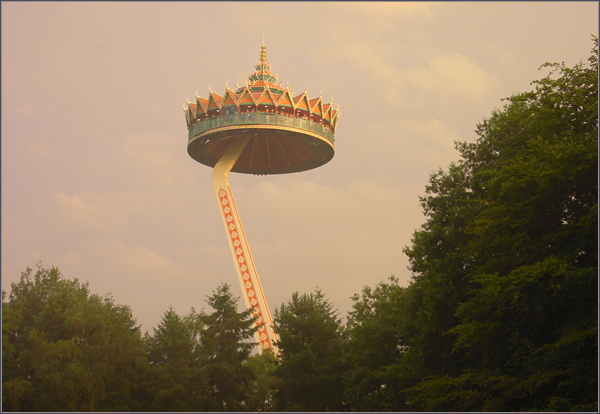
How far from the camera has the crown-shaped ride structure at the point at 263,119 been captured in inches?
1737

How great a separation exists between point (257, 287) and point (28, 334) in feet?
48.4

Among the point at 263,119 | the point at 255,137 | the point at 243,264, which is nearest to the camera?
the point at 263,119

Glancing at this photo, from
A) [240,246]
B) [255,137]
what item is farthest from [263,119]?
[240,246]

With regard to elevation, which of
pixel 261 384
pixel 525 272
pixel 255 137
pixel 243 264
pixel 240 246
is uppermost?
pixel 255 137

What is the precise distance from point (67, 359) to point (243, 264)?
585 inches

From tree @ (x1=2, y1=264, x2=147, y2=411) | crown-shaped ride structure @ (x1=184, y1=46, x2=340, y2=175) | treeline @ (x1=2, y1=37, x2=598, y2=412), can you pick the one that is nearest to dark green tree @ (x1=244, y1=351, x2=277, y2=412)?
treeline @ (x1=2, y1=37, x2=598, y2=412)

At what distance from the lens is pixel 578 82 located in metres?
24.0

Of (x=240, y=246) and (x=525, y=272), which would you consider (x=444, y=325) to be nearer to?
(x=525, y=272)

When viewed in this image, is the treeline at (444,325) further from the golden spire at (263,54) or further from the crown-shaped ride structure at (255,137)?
the golden spire at (263,54)

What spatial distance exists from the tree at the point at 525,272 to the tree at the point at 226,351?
34.5 ft

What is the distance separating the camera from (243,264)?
47.4 m

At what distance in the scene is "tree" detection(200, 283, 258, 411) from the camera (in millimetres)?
33469

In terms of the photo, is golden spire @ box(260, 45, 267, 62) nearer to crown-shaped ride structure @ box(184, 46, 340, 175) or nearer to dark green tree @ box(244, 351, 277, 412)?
crown-shaped ride structure @ box(184, 46, 340, 175)

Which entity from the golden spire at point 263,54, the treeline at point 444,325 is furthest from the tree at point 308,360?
the golden spire at point 263,54
